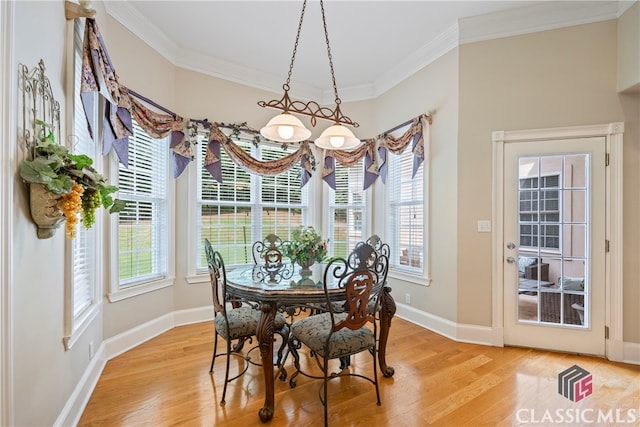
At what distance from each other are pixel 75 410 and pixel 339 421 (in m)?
1.63

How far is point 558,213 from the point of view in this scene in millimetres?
2873

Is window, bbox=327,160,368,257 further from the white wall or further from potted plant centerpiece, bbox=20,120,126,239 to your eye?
potted plant centerpiece, bbox=20,120,126,239

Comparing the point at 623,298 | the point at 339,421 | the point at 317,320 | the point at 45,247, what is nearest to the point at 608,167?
the point at 623,298

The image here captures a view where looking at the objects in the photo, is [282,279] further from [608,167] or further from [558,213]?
[608,167]

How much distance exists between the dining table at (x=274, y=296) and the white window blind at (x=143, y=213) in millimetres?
1178

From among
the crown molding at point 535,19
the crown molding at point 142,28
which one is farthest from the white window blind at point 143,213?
the crown molding at point 535,19

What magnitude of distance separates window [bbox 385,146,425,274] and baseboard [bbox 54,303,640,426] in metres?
0.59

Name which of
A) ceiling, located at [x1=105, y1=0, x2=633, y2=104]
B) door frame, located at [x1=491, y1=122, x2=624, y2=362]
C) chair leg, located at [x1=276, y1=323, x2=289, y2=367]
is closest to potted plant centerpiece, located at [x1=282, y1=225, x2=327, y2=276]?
chair leg, located at [x1=276, y1=323, x2=289, y2=367]

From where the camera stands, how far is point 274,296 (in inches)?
79.5

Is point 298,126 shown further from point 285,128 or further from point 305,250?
point 305,250

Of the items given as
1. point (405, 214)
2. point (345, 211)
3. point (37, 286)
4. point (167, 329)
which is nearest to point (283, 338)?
point (37, 286)

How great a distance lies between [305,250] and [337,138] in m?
1.00

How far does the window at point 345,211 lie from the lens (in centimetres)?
459

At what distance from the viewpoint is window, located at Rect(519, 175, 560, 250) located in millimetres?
2879
